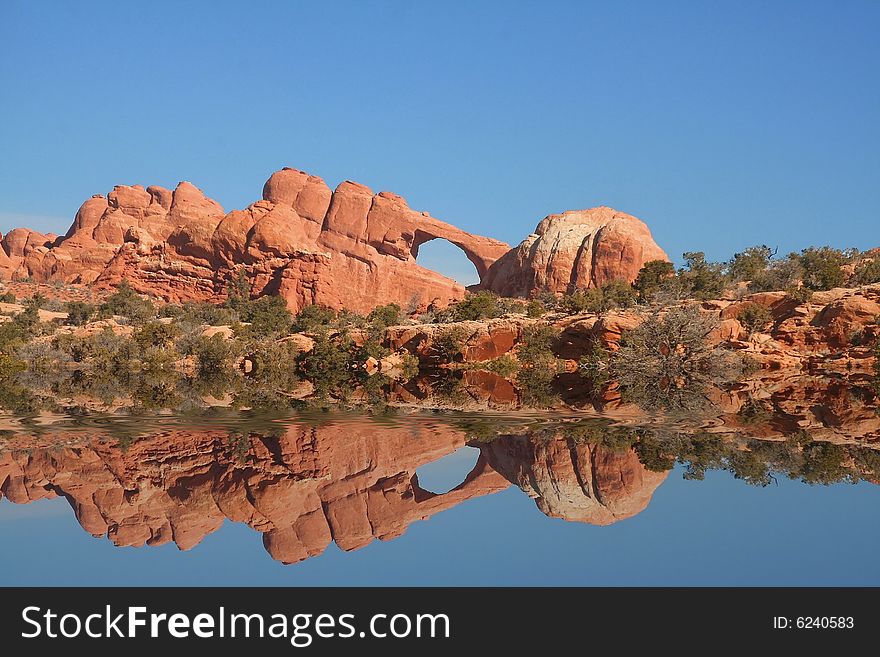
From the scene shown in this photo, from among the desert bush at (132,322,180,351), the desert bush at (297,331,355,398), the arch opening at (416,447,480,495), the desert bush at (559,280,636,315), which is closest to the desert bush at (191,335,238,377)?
the desert bush at (132,322,180,351)

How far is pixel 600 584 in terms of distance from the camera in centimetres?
527

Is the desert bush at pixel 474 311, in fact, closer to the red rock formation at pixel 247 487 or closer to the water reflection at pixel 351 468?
the water reflection at pixel 351 468

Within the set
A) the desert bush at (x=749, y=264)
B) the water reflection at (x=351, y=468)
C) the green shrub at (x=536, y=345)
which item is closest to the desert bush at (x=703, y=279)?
the desert bush at (x=749, y=264)

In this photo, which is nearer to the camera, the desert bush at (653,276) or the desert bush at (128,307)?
the desert bush at (653,276)

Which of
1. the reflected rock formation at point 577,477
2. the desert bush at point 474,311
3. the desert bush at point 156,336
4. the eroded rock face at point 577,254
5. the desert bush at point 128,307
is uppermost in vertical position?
the eroded rock face at point 577,254

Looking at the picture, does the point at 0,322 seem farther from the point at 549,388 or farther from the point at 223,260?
the point at 549,388

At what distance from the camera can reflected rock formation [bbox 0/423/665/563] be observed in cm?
687

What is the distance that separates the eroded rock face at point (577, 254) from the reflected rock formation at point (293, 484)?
201 feet

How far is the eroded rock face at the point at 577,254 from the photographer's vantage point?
71.8 metres

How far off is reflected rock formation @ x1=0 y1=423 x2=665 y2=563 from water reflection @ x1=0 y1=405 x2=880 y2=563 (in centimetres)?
2

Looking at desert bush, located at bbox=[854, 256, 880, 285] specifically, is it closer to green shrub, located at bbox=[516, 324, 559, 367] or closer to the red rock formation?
green shrub, located at bbox=[516, 324, 559, 367]
